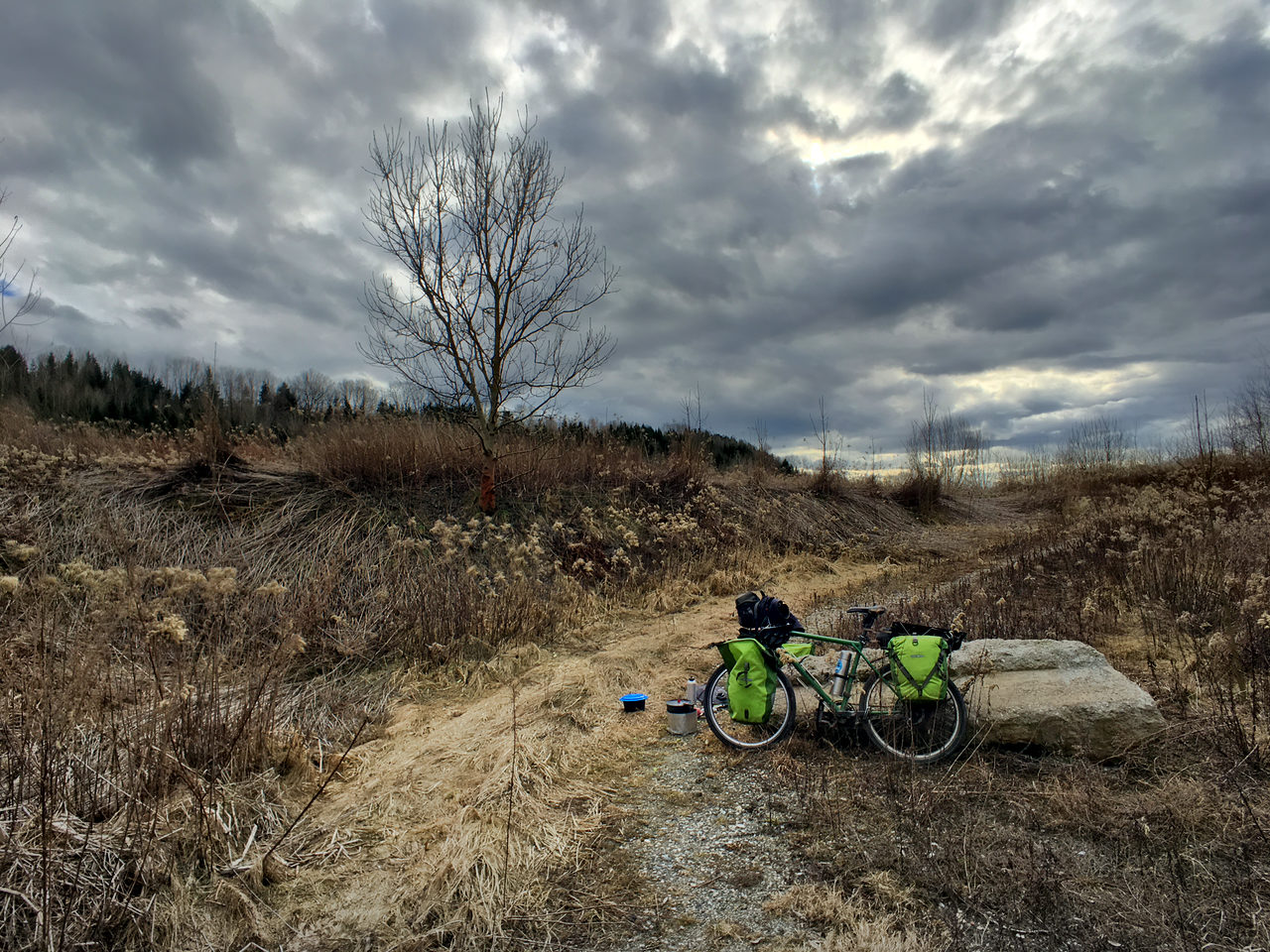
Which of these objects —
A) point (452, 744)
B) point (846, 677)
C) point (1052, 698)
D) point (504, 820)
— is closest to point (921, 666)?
point (846, 677)

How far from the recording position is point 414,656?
21.2 feet

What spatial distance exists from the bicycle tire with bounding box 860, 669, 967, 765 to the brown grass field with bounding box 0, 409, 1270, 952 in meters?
0.20

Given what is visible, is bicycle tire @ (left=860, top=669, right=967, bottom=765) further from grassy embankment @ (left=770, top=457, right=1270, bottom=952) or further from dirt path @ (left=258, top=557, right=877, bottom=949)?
dirt path @ (left=258, top=557, right=877, bottom=949)

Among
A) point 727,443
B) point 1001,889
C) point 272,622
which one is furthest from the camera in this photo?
point 727,443

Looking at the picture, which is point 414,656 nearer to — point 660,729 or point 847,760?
point 660,729

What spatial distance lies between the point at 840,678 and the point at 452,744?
2.69m

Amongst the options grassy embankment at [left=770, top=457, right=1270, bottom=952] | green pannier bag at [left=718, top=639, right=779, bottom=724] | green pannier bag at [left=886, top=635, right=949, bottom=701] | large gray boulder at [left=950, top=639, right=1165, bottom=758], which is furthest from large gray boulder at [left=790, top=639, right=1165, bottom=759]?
green pannier bag at [left=718, top=639, right=779, bottom=724]

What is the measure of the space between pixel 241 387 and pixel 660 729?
887 inches

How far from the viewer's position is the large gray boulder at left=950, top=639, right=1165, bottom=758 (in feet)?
13.0

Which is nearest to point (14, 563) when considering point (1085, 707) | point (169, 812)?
point (169, 812)

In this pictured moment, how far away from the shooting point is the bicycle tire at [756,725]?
4.52 metres

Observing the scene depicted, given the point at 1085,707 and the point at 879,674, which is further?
the point at 879,674

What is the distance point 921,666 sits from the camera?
13.7 feet

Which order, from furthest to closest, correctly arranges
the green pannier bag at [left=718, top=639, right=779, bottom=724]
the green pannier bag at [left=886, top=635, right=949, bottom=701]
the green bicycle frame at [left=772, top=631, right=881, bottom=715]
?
the green pannier bag at [left=718, top=639, right=779, bottom=724] < the green bicycle frame at [left=772, top=631, right=881, bottom=715] < the green pannier bag at [left=886, top=635, right=949, bottom=701]
